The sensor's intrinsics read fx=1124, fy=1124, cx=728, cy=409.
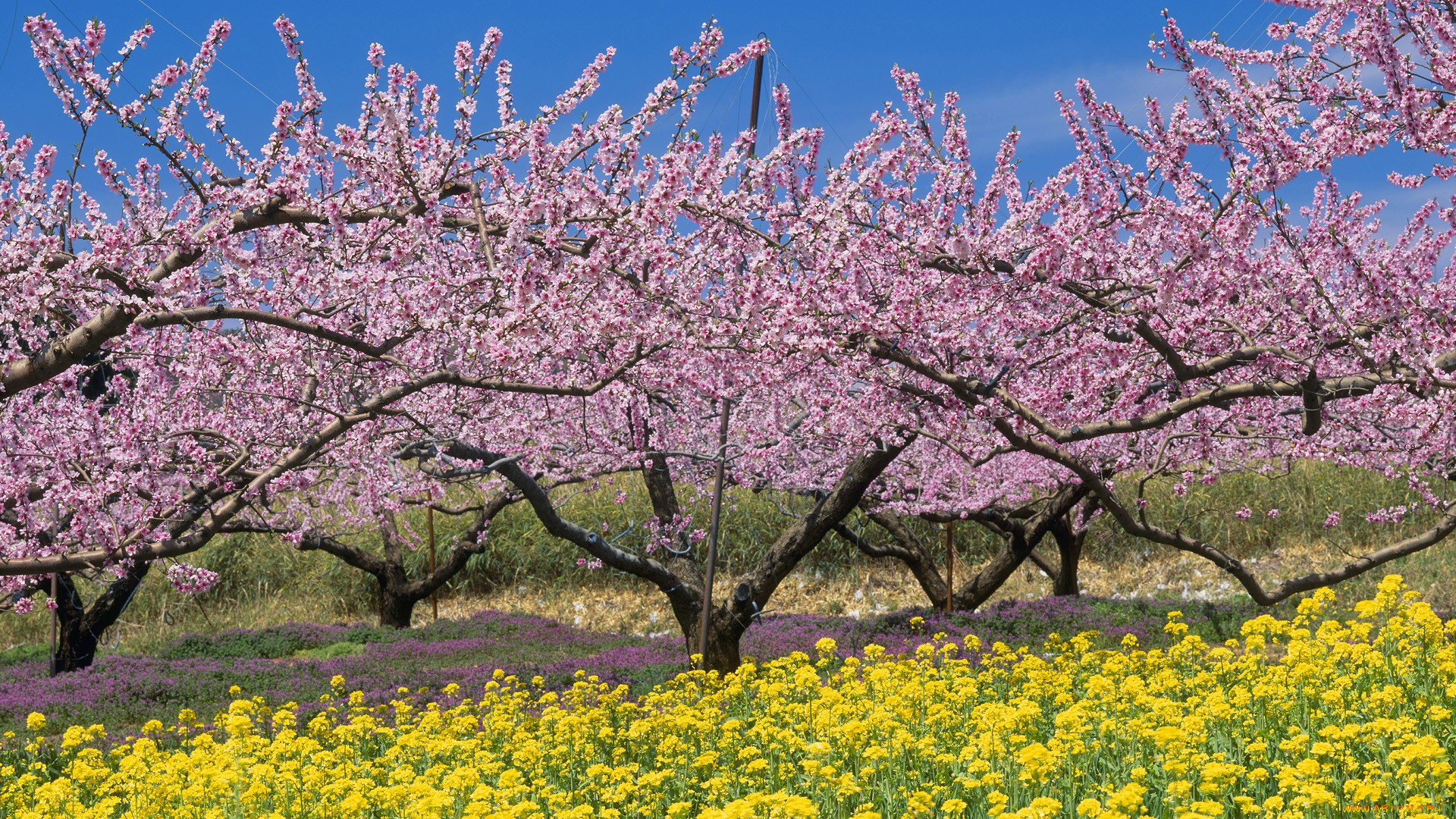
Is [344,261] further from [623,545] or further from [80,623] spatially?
[623,545]

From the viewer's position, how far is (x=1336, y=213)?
11438 mm

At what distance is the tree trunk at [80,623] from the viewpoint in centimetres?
1595

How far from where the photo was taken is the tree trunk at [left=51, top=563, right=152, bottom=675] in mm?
15953

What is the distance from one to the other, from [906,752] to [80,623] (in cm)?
1412

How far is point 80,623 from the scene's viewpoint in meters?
16.4

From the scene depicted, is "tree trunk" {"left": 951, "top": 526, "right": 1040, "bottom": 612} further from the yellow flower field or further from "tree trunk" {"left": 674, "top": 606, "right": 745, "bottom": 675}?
the yellow flower field

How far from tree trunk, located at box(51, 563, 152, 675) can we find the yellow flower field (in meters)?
5.96

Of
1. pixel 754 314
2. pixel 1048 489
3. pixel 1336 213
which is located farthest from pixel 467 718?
pixel 1048 489

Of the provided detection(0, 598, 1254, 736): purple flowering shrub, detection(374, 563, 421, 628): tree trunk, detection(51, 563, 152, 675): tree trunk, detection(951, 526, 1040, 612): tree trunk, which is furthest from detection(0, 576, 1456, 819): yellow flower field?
detection(374, 563, 421, 628): tree trunk

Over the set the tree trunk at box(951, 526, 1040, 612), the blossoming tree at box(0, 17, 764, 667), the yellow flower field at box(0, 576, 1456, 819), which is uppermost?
the blossoming tree at box(0, 17, 764, 667)

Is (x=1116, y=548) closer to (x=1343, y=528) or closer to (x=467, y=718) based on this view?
(x=1343, y=528)

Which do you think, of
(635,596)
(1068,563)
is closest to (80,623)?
(635,596)

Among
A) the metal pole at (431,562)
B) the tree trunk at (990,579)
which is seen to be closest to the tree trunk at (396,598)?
the metal pole at (431,562)

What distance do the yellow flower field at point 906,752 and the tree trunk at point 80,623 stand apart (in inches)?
Answer: 235
